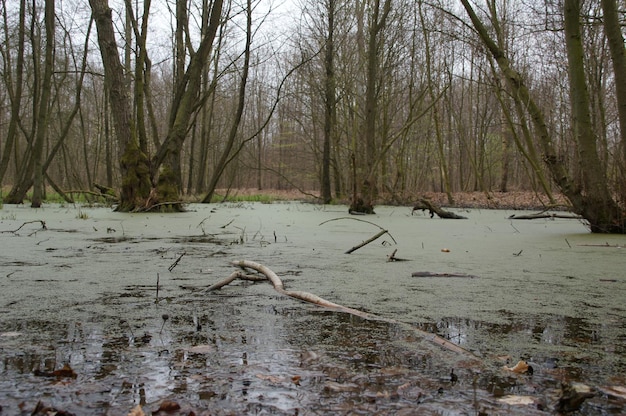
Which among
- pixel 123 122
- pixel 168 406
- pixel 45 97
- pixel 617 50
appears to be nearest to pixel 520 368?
pixel 168 406

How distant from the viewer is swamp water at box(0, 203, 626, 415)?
874 mm

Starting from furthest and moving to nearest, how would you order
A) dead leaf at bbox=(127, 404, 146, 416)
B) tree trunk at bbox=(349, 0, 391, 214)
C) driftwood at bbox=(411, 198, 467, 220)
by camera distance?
tree trunk at bbox=(349, 0, 391, 214)
driftwood at bbox=(411, 198, 467, 220)
dead leaf at bbox=(127, 404, 146, 416)

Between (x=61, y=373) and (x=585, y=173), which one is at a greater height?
(x=585, y=173)

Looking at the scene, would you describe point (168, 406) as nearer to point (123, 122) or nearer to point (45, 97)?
point (123, 122)

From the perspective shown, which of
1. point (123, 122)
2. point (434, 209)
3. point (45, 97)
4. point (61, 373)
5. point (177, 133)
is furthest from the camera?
point (45, 97)

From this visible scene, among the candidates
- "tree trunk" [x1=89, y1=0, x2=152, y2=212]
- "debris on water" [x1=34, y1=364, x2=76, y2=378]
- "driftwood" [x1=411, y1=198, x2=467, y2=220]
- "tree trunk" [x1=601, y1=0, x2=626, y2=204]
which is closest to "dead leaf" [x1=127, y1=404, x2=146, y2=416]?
"debris on water" [x1=34, y1=364, x2=76, y2=378]

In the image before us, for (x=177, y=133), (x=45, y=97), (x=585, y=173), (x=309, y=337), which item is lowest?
(x=309, y=337)

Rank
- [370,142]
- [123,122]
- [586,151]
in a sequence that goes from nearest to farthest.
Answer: [586,151], [123,122], [370,142]

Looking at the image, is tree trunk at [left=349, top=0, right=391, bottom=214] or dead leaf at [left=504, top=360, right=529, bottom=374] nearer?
dead leaf at [left=504, top=360, right=529, bottom=374]

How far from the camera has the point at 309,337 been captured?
126 cm

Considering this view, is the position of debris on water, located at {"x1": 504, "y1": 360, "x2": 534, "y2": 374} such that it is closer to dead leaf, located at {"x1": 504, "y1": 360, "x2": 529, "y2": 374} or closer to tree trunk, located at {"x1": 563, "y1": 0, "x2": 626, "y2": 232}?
dead leaf, located at {"x1": 504, "y1": 360, "x2": 529, "y2": 374}

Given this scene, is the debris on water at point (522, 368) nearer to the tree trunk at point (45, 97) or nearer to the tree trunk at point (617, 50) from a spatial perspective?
the tree trunk at point (617, 50)

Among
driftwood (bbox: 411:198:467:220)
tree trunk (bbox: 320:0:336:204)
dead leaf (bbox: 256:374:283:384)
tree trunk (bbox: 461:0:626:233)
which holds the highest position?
tree trunk (bbox: 320:0:336:204)

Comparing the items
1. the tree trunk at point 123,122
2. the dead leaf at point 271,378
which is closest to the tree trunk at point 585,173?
the dead leaf at point 271,378
